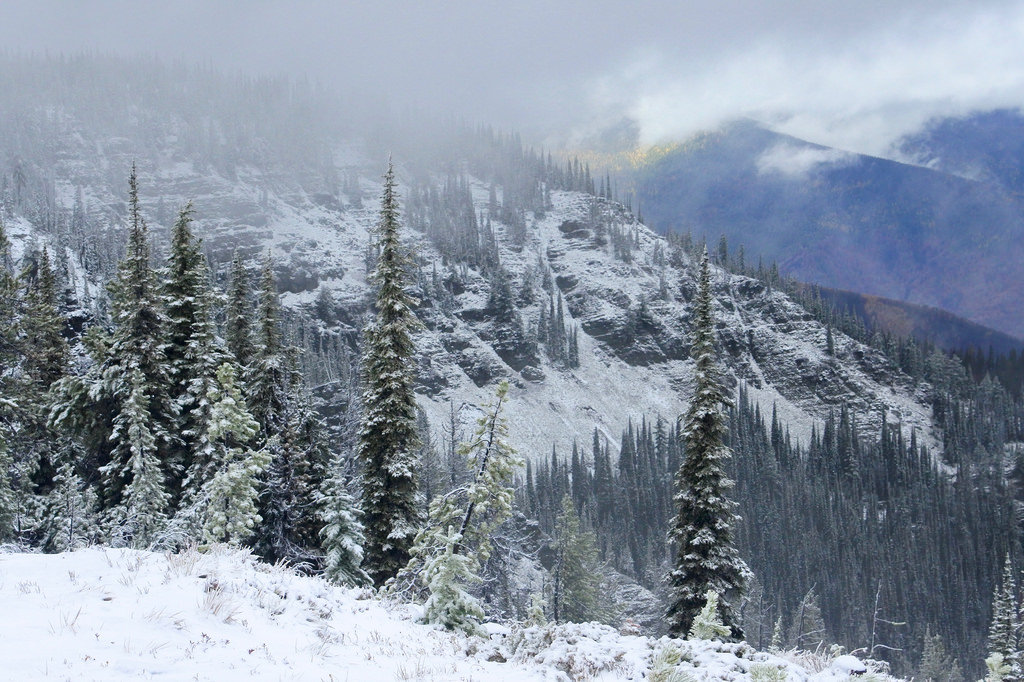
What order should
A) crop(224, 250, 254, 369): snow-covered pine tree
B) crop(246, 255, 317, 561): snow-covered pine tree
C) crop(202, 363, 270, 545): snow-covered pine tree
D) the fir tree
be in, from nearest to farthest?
crop(202, 363, 270, 545): snow-covered pine tree, the fir tree, crop(246, 255, 317, 561): snow-covered pine tree, crop(224, 250, 254, 369): snow-covered pine tree

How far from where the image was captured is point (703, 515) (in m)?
23.5

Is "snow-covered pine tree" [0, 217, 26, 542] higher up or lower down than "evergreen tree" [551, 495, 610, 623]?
higher up

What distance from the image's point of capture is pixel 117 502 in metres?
21.5

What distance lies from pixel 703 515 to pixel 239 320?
19.8m

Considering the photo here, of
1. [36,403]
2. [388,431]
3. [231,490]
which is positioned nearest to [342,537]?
[388,431]

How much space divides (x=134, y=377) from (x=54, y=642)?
56.8 ft

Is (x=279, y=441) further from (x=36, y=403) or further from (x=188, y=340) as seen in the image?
(x=36, y=403)

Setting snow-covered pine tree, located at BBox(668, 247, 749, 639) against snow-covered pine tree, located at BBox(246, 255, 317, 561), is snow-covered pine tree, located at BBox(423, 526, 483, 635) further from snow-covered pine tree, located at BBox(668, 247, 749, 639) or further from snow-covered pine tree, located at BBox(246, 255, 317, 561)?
snow-covered pine tree, located at BBox(668, 247, 749, 639)

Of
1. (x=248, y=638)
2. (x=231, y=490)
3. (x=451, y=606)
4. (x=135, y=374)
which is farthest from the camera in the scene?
(x=135, y=374)

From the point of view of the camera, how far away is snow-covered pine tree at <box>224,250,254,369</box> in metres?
28.2

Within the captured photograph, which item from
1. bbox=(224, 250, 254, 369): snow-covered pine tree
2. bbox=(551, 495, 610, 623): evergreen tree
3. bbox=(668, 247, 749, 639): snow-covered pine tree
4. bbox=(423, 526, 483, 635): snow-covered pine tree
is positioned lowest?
bbox=(551, 495, 610, 623): evergreen tree

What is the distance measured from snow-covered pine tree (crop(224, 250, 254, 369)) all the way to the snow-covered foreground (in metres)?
20.1

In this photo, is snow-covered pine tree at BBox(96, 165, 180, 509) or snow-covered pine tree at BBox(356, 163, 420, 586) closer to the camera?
snow-covered pine tree at BBox(96, 165, 180, 509)

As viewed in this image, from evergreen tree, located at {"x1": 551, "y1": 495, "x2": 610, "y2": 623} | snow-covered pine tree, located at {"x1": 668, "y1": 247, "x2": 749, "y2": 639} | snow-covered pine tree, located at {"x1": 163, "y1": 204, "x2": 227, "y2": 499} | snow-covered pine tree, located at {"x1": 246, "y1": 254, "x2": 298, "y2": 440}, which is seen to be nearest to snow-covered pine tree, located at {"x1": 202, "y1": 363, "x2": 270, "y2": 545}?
snow-covered pine tree, located at {"x1": 163, "y1": 204, "x2": 227, "y2": 499}
